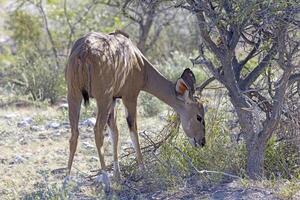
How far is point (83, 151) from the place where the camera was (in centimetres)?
1038

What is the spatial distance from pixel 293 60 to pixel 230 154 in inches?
53.0

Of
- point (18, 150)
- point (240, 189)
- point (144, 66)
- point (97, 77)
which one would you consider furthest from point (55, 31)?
point (240, 189)

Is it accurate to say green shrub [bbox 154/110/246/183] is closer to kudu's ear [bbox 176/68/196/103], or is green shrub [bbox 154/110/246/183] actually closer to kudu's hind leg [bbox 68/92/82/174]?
kudu's ear [bbox 176/68/196/103]

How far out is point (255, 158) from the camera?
8.18m

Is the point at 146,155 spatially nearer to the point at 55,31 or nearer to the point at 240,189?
the point at 240,189

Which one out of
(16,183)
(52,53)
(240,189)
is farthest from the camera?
(52,53)

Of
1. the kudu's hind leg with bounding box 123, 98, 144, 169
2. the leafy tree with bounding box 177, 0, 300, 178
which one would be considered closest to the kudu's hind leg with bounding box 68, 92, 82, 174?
the kudu's hind leg with bounding box 123, 98, 144, 169

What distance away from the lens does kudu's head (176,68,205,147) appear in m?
9.21

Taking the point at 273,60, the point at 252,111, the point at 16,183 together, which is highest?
the point at 273,60

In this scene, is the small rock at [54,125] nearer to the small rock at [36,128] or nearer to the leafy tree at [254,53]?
the small rock at [36,128]

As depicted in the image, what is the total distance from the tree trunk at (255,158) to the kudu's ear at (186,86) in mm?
1320

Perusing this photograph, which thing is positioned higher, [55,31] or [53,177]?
[55,31]

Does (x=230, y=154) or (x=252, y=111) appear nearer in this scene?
(x=252, y=111)

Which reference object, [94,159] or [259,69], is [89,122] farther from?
[259,69]
